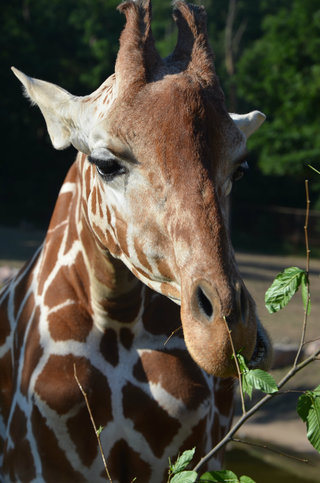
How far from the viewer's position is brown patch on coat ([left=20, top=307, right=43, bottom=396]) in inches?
108

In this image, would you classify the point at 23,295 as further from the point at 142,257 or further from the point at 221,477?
the point at 221,477

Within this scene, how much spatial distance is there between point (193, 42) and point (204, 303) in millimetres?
982

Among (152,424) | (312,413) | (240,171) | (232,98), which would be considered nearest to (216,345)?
(312,413)

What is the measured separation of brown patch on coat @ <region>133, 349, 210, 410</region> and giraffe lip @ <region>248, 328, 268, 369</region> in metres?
0.62

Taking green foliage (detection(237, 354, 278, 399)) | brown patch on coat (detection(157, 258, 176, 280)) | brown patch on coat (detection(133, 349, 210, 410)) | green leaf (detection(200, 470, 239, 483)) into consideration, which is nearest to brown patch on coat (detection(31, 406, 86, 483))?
brown patch on coat (detection(133, 349, 210, 410))

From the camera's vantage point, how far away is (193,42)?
248cm

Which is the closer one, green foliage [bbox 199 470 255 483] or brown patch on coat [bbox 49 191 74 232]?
green foliage [bbox 199 470 255 483]

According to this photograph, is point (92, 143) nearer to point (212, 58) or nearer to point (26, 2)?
point (212, 58)

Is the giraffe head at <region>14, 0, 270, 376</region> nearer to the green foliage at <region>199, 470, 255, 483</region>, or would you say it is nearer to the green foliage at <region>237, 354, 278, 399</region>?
the green foliage at <region>237, 354, 278, 399</region>

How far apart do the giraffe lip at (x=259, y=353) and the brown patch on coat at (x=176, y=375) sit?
2.04 ft

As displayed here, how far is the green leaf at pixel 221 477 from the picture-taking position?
184cm

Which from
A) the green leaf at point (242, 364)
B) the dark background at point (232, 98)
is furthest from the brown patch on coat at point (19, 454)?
the dark background at point (232, 98)

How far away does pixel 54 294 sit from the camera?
2.87m

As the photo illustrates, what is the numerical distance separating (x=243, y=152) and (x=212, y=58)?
14.8 inches
